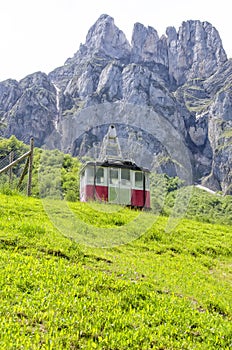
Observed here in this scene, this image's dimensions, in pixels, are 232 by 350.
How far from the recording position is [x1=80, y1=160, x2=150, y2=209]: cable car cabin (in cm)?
2531

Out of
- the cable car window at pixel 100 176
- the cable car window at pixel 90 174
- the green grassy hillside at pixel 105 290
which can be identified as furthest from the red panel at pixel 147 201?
the green grassy hillside at pixel 105 290

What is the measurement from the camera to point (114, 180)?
25.5 metres

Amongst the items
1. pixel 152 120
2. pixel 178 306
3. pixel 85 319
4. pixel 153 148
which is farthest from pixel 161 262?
pixel 153 148

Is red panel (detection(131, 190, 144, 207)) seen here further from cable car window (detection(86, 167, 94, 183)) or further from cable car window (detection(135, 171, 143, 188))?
cable car window (detection(86, 167, 94, 183))

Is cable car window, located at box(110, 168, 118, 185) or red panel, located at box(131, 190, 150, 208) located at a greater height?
cable car window, located at box(110, 168, 118, 185)

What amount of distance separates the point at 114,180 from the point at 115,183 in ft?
0.70

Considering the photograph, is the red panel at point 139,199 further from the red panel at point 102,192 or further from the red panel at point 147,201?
the red panel at point 102,192

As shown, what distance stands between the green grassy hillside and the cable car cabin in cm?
1100

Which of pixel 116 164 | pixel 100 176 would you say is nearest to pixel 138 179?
pixel 116 164

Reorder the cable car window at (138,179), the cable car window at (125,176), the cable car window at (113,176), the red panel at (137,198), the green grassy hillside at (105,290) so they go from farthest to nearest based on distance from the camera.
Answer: the cable car window at (138,179) < the cable car window at (125,176) < the red panel at (137,198) < the cable car window at (113,176) < the green grassy hillside at (105,290)

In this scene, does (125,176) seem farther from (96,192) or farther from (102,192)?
(96,192)

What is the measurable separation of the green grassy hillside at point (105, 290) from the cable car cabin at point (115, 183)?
1100 centimetres

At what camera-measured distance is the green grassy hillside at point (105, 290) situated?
573cm

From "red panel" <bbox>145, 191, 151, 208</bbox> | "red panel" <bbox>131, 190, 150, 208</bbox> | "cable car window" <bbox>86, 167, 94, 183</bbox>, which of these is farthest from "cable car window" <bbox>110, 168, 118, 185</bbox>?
"red panel" <bbox>145, 191, 151, 208</bbox>
